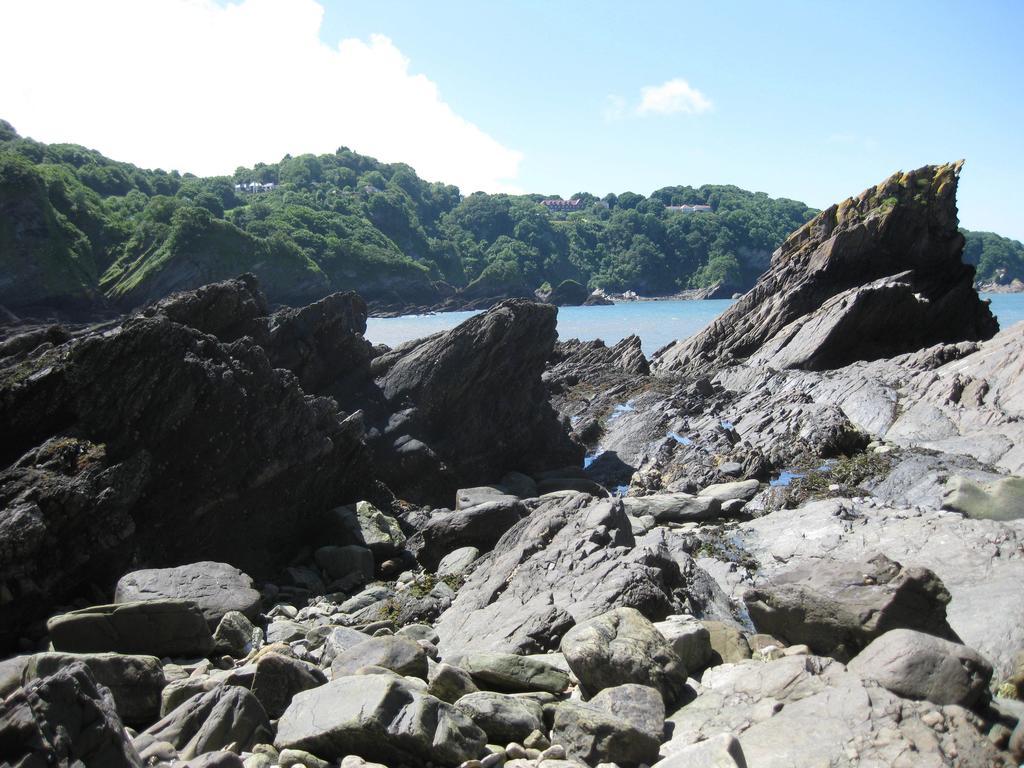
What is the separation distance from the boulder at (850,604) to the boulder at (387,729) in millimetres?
3665

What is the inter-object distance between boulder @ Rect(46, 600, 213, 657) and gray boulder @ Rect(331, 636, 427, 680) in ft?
8.17

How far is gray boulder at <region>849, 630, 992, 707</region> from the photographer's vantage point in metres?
6.23

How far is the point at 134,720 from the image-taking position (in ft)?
24.4

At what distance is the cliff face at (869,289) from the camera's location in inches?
1346

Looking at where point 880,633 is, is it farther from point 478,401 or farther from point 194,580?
point 478,401

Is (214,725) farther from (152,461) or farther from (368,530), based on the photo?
(368,530)

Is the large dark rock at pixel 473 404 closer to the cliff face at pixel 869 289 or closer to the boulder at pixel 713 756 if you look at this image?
the cliff face at pixel 869 289

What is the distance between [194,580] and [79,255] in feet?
288

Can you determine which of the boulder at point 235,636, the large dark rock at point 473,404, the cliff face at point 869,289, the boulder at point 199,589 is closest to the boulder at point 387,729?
the boulder at point 235,636

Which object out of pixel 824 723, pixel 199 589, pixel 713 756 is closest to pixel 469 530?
pixel 199 589

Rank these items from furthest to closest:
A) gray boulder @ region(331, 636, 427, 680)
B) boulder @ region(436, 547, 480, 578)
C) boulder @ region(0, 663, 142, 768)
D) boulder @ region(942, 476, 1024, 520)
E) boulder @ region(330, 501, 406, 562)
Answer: boulder @ region(330, 501, 406, 562) → boulder @ region(436, 547, 480, 578) → boulder @ region(942, 476, 1024, 520) → gray boulder @ region(331, 636, 427, 680) → boulder @ region(0, 663, 142, 768)

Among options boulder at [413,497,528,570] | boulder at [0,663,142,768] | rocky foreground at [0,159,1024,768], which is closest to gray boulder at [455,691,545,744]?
rocky foreground at [0,159,1024,768]

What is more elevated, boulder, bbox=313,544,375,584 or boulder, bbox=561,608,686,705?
boulder, bbox=561,608,686,705

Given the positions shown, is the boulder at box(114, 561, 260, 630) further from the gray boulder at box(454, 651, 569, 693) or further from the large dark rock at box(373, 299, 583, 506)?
the large dark rock at box(373, 299, 583, 506)
